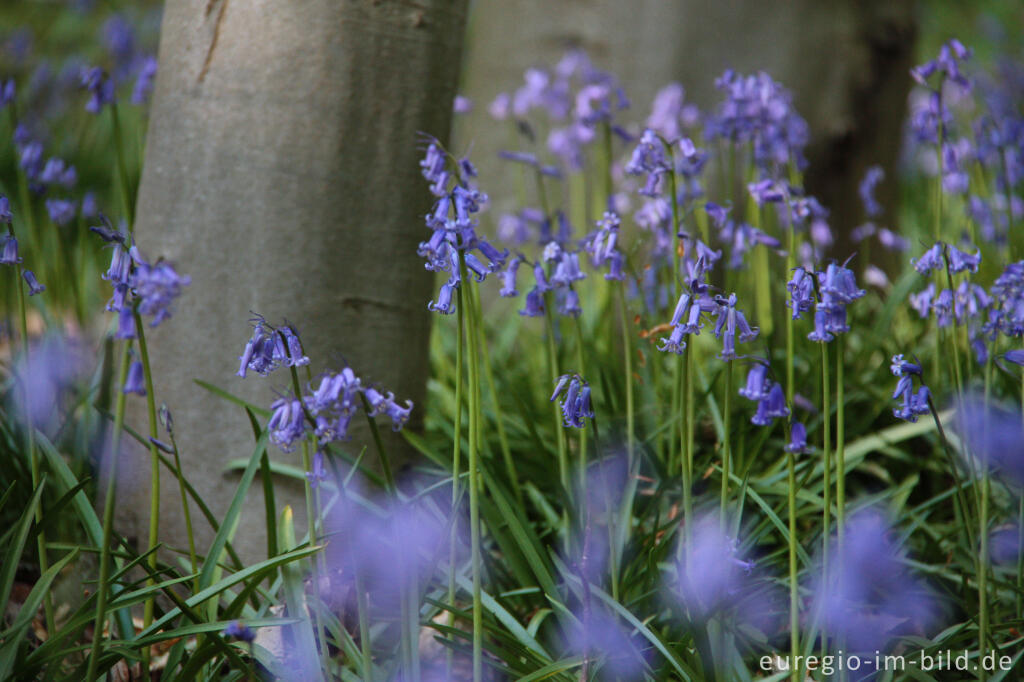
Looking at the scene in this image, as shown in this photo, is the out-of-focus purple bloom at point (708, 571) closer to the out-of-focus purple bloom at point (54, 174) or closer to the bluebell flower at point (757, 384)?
the bluebell flower at point (757, 384)

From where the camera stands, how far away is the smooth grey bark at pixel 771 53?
3.35 metres

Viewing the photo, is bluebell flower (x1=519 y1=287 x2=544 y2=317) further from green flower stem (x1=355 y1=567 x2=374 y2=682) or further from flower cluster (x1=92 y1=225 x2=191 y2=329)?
flower cluster (x1=92 y1=225 x2=191 y2=329)

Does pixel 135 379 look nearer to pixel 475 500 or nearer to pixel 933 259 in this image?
pixel 475 500

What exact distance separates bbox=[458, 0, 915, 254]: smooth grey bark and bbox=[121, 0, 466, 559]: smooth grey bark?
157 cm

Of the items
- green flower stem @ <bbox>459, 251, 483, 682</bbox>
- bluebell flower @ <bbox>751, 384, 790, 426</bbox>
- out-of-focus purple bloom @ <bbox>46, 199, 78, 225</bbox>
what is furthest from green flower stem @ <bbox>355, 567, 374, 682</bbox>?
out-of-focus purple bloom @ <bbox>46, 199, 78, 225</bbox>

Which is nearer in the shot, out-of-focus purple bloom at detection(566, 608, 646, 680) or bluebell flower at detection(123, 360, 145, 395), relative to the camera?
out-of-focus purple bloom at detection(566, 608, 646, 680)

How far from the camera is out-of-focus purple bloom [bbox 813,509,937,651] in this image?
1.74m

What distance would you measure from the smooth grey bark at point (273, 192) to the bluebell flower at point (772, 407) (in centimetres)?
95

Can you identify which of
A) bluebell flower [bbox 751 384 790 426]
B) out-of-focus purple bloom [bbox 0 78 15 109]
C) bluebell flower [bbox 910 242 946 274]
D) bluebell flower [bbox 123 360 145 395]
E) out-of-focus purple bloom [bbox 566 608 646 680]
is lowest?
out-of-focus purple bloom [bbox 566 608 646 680]

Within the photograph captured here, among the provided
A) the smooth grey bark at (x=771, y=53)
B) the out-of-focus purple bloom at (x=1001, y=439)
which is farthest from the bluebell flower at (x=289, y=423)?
the smooth grey bark at (x=771, y=53)

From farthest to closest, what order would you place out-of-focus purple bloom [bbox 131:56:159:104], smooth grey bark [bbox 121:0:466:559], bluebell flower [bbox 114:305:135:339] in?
1. out-of-focus purple bloom [bbox 131:56:159:104]
2. smooth grey bark [bbox 121:0:466:559]
3. bluebell flower [bbox 114:305:135:339]

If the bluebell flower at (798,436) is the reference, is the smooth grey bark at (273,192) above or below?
above

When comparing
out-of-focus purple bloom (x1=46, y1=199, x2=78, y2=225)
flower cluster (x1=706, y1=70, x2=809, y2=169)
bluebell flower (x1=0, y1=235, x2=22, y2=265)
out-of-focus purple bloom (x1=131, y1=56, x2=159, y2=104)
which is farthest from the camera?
out-of-focus purple bloom (x1=131, y1=56, x2=159, y2=104)

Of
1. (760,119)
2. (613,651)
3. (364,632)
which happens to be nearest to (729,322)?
(613,651)
